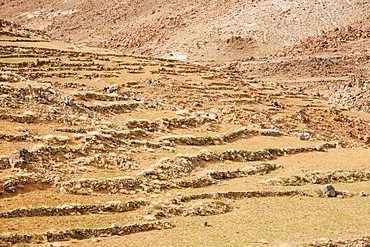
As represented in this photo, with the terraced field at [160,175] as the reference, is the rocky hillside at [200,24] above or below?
above

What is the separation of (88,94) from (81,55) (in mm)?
33553

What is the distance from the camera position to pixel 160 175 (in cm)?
2680

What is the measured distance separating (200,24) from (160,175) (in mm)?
117585

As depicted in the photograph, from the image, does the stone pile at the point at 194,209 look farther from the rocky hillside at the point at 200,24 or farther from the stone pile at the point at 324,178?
the rocky hillside at the point at 200,24

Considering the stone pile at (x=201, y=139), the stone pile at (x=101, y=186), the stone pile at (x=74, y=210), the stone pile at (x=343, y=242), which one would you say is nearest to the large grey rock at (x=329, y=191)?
the stone pile at (x=343, y=242)

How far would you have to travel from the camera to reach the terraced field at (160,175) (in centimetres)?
1962

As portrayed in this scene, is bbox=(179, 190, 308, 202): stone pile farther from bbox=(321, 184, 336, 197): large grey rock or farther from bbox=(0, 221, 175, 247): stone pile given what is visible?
bbox=(0, 221, 175, 247): stone pile

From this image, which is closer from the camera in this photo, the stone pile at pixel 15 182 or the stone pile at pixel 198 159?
the stone pile at pixel 15 182

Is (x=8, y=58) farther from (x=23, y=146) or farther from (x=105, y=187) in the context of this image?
(x=105, y=187)

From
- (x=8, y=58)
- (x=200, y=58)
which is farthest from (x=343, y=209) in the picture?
(x=200, y=58)

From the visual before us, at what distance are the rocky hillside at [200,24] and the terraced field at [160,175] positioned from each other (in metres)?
73.2

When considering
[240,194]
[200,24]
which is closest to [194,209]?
[240,194]

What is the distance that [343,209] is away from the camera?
2564cm

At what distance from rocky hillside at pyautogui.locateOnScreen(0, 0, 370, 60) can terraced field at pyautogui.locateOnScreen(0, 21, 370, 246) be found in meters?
73.2
